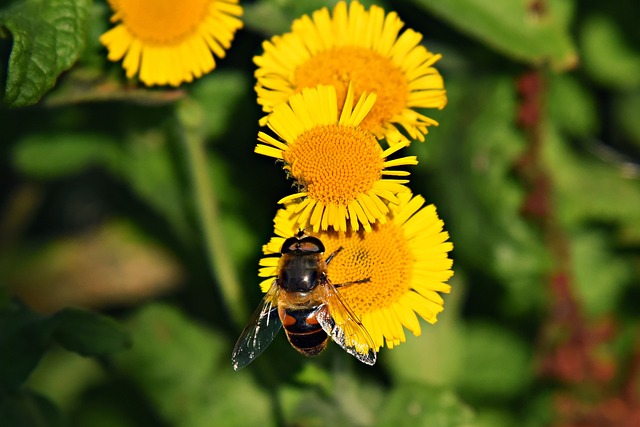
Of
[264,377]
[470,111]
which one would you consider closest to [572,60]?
[470,111]

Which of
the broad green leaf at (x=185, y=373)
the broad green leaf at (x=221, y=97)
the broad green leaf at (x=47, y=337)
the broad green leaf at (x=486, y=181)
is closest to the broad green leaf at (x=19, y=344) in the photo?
the broad green leaf at (x=47, y=337)

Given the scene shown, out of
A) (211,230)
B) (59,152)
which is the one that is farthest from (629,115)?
(59,152)

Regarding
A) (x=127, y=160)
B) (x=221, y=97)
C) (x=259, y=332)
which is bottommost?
(x=127, y=160)

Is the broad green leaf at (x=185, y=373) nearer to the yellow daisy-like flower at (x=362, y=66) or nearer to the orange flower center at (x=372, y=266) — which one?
the orange flower center at (x=372, y=266)

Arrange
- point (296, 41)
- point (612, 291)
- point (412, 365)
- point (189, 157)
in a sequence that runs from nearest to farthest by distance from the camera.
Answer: point (296, 41) → point (189, 157) → point (412, 365) → point (612, 291)

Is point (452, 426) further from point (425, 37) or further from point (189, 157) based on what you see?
point (425, 37)

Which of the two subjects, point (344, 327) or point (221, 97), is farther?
→ point (221, 97)

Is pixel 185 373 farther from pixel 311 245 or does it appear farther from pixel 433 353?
pixel 311 245
